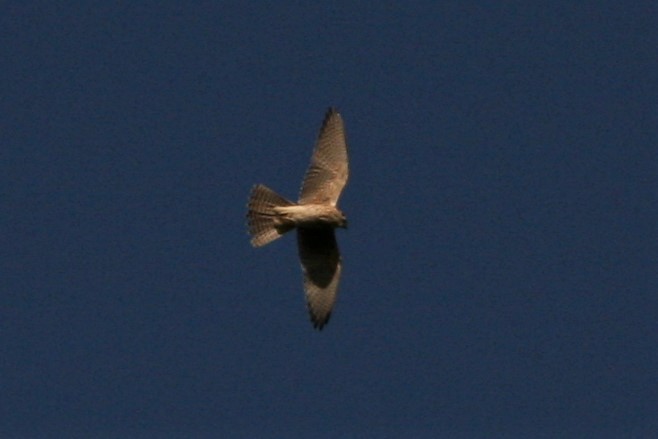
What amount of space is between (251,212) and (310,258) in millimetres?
1027

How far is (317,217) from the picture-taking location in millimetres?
14750

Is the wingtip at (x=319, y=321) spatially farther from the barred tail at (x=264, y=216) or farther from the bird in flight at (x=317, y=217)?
the barred tail at (x=264, y=216)

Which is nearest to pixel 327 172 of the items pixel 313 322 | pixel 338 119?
pixel 338 119

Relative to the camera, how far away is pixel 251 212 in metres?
14.9

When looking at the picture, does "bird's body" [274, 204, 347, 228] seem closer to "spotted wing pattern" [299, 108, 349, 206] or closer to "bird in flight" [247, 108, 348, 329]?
"bird in flight" [247, 108, 348, 329]

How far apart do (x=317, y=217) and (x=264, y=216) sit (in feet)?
2.20

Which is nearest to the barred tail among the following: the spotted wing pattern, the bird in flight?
the bird in flight

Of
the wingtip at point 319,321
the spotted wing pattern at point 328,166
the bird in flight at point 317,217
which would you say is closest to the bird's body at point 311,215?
the bird in flight at point 317,217

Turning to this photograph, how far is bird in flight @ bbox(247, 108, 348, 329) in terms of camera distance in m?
14.8

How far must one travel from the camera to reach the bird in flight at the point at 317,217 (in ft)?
48.7

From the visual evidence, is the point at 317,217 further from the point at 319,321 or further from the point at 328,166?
the point at 319,321

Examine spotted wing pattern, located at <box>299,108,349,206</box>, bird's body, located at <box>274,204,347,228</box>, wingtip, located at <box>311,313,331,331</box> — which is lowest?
wingtip, located at <box>311,313,331,331</box>

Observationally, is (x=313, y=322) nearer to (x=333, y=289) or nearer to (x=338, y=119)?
(x=333, y=289)

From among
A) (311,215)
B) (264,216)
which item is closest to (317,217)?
(311,215)
